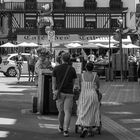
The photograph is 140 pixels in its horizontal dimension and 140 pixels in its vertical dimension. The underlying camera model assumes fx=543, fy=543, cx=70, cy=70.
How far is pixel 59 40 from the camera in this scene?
53094 millimetres

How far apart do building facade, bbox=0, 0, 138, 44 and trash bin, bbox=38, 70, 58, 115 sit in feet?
127

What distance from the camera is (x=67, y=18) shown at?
54188 mm

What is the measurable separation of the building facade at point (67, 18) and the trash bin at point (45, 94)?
1523 inches

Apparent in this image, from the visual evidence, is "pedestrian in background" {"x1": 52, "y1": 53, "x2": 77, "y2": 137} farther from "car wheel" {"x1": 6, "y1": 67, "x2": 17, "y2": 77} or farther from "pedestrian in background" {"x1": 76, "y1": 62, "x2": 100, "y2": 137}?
"car wheel" {"x1": 6, "y1": 67, "x2": 17, "y2": 77}

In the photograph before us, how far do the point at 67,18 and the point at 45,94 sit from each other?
40.5 meters

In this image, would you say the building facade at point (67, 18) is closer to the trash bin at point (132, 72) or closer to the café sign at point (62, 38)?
the café sign at point (62, 38)

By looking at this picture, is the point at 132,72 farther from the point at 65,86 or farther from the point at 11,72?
the point at 65,86

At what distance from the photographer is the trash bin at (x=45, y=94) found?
14.1 m

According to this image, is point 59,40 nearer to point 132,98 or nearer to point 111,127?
point 132,98

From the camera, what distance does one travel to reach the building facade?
174ft

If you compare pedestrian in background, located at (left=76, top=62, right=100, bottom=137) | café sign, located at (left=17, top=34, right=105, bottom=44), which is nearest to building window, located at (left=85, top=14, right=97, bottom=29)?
café sign, located at (left=17, top=34, right=105, bottom=44)

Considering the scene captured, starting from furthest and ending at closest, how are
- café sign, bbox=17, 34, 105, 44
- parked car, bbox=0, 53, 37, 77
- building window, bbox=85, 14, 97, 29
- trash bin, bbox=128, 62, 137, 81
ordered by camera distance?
building window, bbox=85, 14, 97, 29 → café sign, bbox=17, 34, 105, 44 → parked car, bbox=0, 53, 37, 77 → trash bin, bbox=128, 62, 137, 81

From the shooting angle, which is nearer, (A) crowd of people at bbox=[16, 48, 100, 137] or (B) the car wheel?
(A) crowd of people at bbox=[16, 48, 100, 137]

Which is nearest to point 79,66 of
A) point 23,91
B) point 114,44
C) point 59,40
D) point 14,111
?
point 14,111
